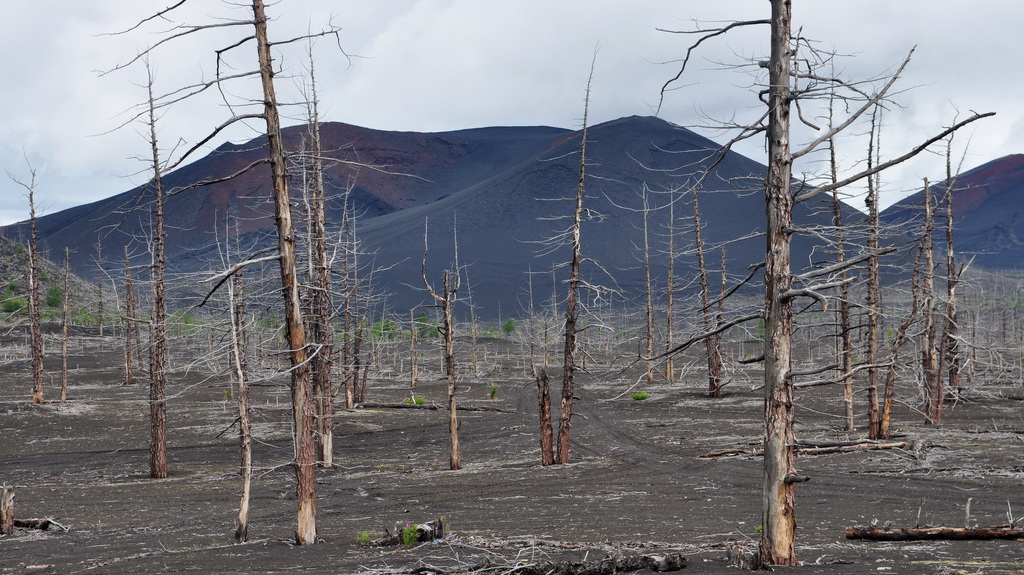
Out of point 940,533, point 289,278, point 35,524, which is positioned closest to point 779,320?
point 940,533

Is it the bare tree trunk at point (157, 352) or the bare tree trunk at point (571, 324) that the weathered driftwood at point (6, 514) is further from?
the bare tree trunk at point (571, 324)

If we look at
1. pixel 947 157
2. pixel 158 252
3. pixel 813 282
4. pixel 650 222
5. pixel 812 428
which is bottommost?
pixel 812 428

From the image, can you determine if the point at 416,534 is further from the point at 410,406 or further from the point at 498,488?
the point at 410,406

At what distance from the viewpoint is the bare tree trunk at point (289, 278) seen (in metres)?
11.5

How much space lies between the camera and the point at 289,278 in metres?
11.7

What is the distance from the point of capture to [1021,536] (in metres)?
11.1

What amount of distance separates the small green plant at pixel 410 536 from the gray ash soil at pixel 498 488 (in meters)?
0.28

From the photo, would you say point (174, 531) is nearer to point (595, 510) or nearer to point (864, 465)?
point (595, 510)

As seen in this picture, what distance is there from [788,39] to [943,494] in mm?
12808

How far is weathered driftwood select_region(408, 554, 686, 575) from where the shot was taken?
9281mm

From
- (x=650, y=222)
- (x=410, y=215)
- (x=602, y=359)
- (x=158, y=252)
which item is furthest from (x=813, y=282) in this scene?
(x=410, y=215)

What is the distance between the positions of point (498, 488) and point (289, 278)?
11.0m

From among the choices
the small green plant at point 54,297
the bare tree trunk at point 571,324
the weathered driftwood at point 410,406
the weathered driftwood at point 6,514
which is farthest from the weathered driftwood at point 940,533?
the small green plant at point 54,297

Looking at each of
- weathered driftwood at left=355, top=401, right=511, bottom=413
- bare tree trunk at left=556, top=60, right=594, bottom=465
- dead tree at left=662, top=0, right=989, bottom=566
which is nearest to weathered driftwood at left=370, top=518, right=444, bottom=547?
dead tree at left=662, top=0, right=989, bottom=566
